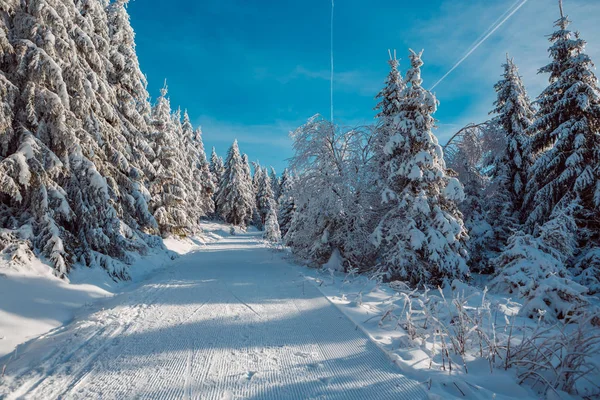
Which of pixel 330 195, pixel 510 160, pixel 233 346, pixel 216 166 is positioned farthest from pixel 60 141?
pixel 216 166

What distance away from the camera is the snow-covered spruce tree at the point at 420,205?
9586 mm

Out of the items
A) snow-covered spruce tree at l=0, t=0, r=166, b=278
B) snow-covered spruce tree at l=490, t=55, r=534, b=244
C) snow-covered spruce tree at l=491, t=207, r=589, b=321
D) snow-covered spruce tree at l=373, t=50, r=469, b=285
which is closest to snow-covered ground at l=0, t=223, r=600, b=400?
snow-covered spruce tree at l=491, t=207, r=589, b=321

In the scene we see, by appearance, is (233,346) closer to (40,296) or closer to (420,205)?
(40,296)

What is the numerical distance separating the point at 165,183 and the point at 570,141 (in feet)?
68.8

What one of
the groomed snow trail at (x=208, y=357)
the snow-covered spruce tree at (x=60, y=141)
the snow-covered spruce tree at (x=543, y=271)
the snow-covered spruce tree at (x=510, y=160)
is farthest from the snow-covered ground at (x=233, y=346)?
the snow-covered spruce tree at (x=510, y=160)

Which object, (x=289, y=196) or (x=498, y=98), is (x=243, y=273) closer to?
(x=289, y=196)

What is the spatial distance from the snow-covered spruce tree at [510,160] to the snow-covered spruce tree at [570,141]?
6.93 feet

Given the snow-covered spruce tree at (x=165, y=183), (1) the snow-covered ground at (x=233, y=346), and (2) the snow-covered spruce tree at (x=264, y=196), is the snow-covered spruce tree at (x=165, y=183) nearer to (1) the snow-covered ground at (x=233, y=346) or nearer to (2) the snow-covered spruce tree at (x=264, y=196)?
(1) the snow-covered ground at (x=233, y=346)

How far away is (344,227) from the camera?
1266 cm

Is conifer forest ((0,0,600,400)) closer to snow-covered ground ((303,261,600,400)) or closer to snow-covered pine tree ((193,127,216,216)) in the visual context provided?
snow-covered ground ((303,261,600,400))

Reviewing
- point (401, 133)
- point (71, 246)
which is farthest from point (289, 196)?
point (71, 246)

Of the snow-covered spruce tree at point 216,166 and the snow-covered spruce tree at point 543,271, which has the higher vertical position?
the snow-covered spruce tree at point 216,166

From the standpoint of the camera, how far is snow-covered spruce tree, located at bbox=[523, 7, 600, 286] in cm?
1014

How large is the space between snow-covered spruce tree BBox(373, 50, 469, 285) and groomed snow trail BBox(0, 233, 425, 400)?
16.6 feet
